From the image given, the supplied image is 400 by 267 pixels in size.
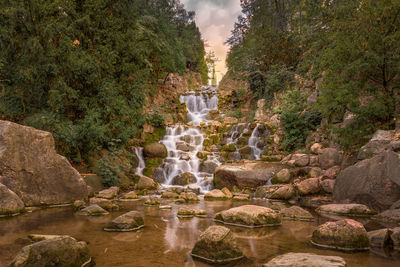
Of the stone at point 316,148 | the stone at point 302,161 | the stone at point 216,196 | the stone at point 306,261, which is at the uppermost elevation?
the stone at point 316,148

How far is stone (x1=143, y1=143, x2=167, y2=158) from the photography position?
14.9 meters

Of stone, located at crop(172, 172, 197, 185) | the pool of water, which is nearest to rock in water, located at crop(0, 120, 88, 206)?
the pool of water

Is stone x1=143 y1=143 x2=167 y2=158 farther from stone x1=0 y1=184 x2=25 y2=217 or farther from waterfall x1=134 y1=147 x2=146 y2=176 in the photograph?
stone x1=0 y1=184 x2=25 y2=217

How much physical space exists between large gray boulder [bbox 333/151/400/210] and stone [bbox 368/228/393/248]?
97.1 inches

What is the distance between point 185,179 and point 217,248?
8761 mm

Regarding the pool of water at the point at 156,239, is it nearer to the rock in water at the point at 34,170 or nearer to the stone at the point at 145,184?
the rock in water at the point at 34,170

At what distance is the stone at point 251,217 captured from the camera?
5.87 m

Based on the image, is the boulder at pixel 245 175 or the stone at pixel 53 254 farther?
the boulder at pixel 245 175

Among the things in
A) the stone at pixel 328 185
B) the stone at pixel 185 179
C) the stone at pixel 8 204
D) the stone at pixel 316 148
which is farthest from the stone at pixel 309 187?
the stone at pixel 8 204

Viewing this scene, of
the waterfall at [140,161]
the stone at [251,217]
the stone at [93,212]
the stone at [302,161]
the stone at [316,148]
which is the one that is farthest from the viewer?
the waterfall at [140,161]

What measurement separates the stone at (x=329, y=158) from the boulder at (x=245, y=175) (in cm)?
158

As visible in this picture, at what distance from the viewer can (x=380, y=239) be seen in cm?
438

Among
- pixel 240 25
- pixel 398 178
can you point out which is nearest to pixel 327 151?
pixel 398 178

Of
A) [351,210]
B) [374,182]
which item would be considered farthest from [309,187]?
[374,182]
